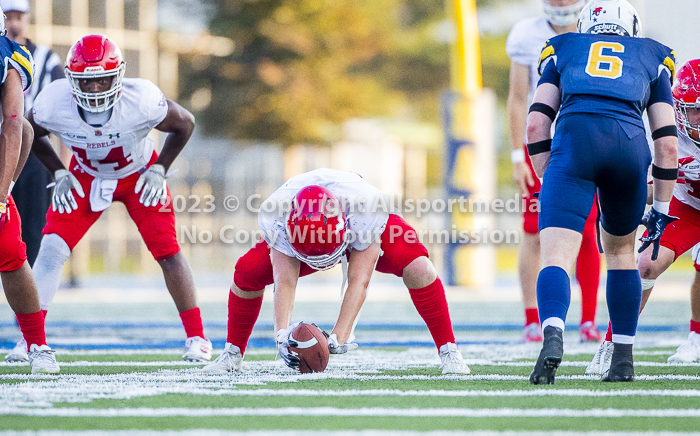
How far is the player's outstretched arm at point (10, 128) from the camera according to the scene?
3.94 m

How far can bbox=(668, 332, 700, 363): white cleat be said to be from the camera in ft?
14.7

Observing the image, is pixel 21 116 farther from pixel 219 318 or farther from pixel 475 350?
pixel 219 318

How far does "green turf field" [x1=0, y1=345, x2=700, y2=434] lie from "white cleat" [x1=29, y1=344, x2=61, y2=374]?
3.1 inches

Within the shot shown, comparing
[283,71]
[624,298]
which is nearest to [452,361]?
[624,298]

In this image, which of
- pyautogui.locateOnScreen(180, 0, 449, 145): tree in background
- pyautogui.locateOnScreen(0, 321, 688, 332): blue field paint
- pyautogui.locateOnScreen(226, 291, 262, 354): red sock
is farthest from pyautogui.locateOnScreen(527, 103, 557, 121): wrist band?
pyautogui.locateOnScreen(180, 0, 449, 145): tree in background

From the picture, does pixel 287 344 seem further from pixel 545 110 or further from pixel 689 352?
pixel 689 352

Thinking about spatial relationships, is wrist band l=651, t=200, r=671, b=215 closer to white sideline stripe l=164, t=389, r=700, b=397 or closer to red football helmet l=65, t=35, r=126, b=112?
white sideline stripe l=164, t=389, r=700, b=397

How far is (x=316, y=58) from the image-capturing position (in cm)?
1916

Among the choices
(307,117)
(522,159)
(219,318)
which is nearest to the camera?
(522,159)

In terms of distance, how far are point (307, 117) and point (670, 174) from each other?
1526 centimetres

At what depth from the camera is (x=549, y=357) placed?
3354 millimetres

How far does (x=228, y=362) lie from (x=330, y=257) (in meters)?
0.71

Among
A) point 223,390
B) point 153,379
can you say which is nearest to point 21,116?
point 153,379

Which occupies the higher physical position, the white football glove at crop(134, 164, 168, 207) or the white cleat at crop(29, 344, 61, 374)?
the white football glove at crop(134, 164, 168, 207)
